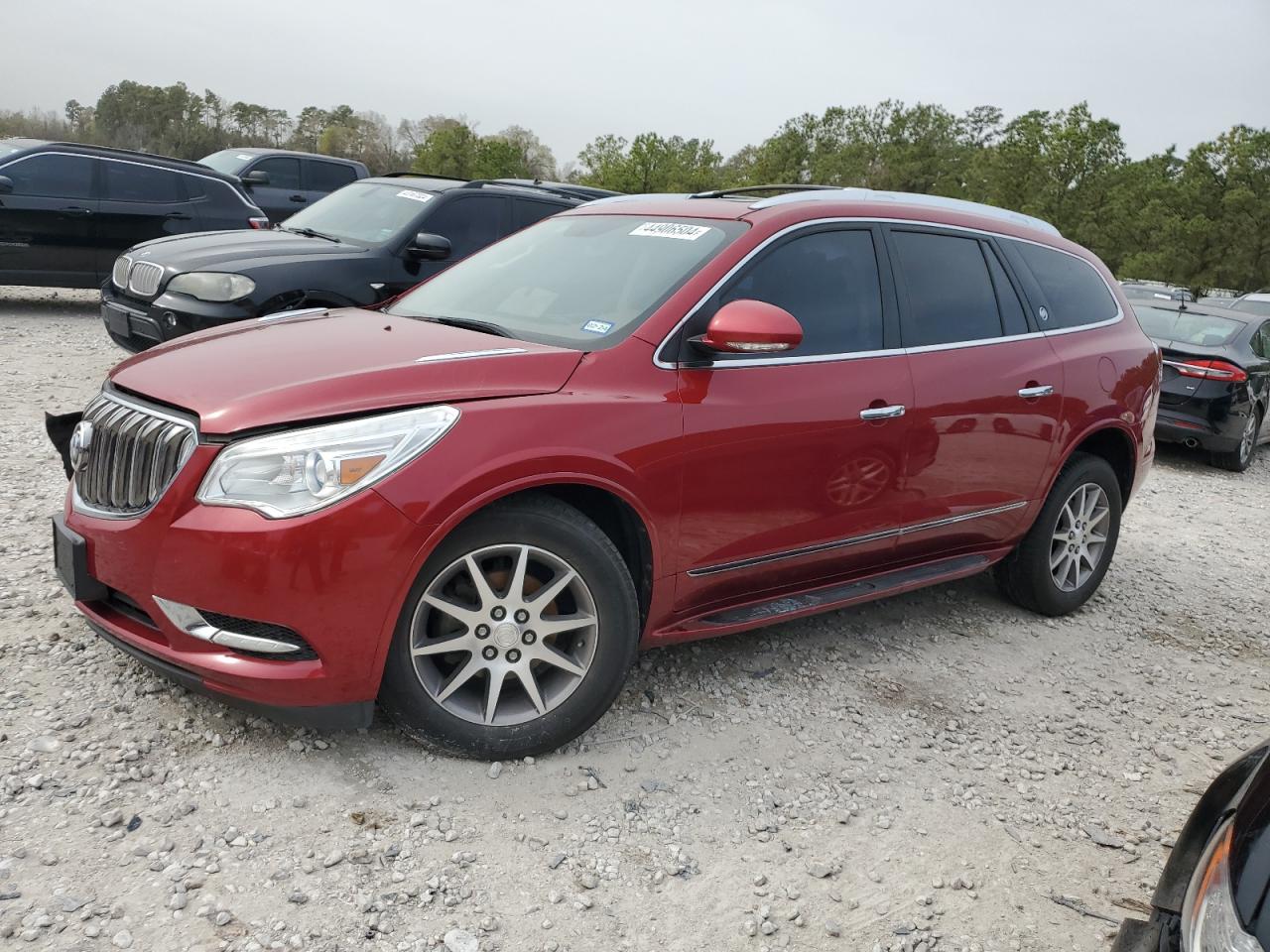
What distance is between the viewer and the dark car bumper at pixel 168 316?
273 inches

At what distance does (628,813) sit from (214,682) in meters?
1.23

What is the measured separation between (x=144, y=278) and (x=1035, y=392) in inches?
231

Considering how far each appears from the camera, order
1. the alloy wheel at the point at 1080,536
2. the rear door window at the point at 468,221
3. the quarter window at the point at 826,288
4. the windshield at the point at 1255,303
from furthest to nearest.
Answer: the windshield at the point at 1255,303, the rear door window at the point at 468,221, the alloy wheel at the point at 1080,536, the quarter window at the point at 826,288

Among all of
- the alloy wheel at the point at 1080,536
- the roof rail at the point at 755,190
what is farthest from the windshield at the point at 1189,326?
the roof rail at the point at 755,190

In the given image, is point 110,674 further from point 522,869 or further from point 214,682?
point 522,869

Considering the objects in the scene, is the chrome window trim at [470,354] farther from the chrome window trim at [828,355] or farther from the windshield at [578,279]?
the chrome window trim at [828,355]

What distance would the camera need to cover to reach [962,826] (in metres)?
3.31

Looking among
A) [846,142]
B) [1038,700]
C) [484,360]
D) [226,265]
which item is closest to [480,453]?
[484,360]

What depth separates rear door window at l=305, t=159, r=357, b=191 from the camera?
634 inches

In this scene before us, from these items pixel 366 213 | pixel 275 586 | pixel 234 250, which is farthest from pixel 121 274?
→ pixel 275 586

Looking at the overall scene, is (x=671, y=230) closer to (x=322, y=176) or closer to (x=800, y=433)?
(x=800, y=433)

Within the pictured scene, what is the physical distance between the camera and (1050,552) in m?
5.08

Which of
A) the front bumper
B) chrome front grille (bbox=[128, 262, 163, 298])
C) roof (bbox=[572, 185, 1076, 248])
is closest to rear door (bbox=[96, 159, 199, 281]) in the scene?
chrome front grille (bbox=[128, 262, 163, 298])

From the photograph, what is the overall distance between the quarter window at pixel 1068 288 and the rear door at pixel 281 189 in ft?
42.6
